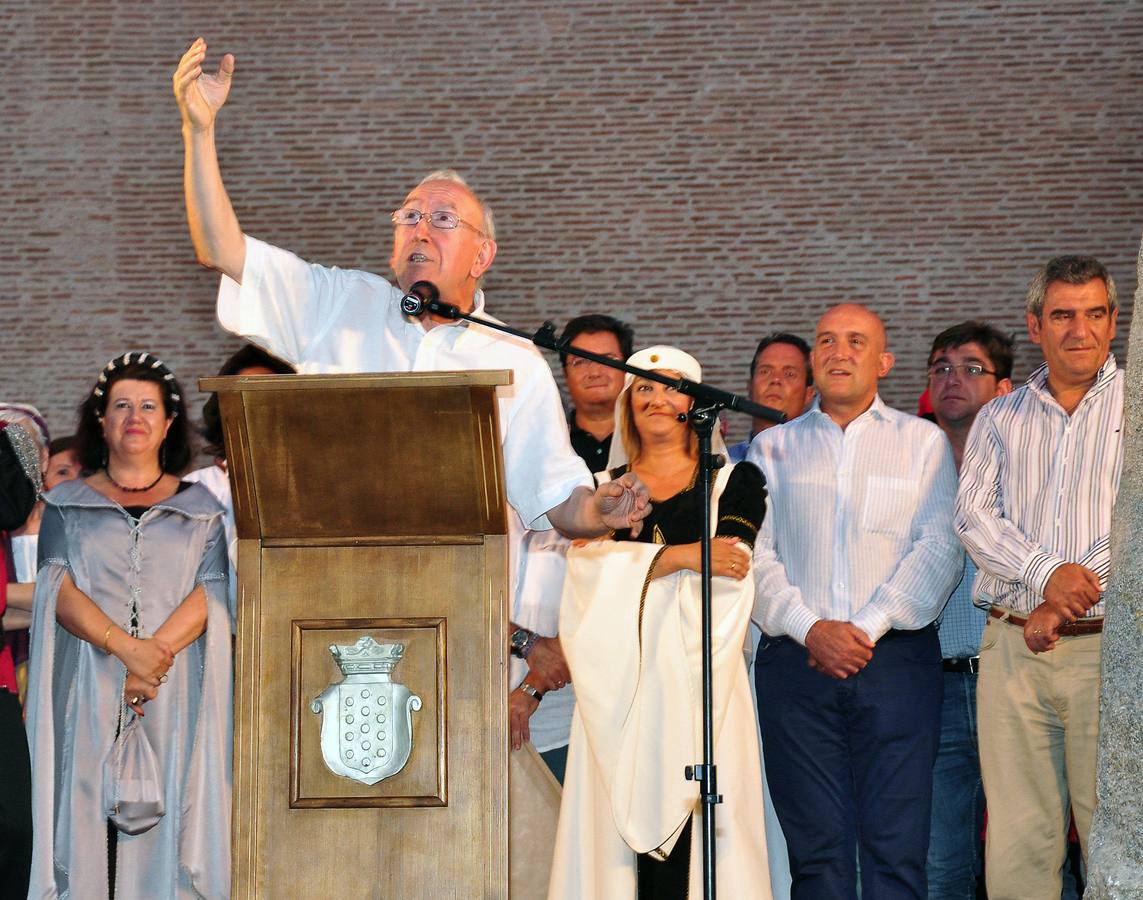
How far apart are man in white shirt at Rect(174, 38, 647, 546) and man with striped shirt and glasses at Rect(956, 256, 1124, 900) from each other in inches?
51.9

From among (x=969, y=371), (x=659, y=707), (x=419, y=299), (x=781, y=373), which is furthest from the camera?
(x=781, y=373)

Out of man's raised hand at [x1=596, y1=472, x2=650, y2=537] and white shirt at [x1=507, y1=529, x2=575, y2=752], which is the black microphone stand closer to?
man's raised hand at [x1=596, y1=472, x2=650, y2=537]

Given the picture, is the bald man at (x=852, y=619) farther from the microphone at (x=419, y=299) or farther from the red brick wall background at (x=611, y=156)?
the red brick wall background at (x=611, y=156)

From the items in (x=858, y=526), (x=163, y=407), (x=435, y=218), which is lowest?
(x=858, y=526)

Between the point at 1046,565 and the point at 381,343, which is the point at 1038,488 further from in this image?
the point at 381,343

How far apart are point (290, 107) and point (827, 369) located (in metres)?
5.74

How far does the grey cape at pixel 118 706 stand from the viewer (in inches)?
158

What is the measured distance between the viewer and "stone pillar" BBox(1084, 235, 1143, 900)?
1.84m

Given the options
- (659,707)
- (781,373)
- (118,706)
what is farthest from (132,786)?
(781,373)

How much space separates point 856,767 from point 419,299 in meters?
1.96

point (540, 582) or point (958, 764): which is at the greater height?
point (540, 582)

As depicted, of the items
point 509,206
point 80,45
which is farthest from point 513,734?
point 80,45

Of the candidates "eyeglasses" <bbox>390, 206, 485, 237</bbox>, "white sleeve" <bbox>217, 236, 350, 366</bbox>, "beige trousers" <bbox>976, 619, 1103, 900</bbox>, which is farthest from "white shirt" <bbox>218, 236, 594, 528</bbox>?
"beige trousers" <bbox>976, 619, 1103, 900</bbox>

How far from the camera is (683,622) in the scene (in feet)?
12.7
